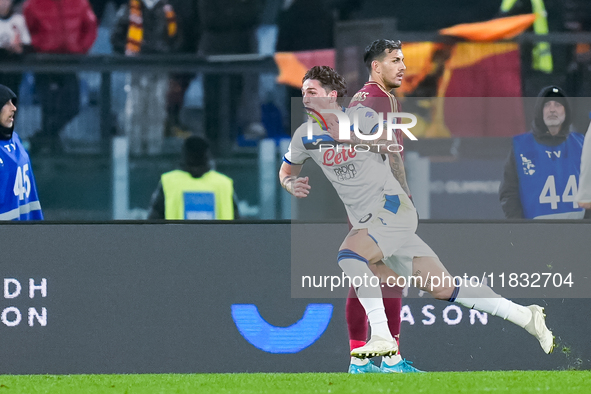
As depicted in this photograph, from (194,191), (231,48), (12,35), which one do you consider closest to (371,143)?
(194,191)

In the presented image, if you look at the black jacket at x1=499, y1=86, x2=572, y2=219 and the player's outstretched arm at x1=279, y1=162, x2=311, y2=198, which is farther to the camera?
the black jacket at x1=499, y1=86, x2=572, y2=219

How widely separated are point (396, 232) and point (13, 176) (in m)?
2.23

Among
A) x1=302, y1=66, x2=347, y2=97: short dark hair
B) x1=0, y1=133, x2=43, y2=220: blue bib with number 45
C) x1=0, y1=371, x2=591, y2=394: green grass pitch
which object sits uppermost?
x1=302, y1=66, x2=347, y2=97: short dark hair

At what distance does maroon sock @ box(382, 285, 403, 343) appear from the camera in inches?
215

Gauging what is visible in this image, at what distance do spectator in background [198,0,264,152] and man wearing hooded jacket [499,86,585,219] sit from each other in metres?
1.84

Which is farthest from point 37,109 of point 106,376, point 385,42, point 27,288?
point 385,42

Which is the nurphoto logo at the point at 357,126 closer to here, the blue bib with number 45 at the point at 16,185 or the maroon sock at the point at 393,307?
the maroon sock at the point at 393,307

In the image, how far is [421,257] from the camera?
17.9 feet

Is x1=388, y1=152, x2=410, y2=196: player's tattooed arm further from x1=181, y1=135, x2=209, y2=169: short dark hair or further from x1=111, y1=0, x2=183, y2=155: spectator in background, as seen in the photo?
x1=111, y1=0, x2=183, y2=155: spectator in background

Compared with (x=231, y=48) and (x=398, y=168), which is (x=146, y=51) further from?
(x=398, y=168)

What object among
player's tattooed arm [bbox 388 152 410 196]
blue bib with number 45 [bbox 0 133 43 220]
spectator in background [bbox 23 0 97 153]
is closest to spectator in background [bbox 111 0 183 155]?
spectator in background [bbox 23 0 97 153]

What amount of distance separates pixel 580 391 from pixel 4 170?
11.0 ft

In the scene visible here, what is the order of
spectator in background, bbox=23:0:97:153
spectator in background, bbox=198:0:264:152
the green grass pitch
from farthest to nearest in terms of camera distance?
spectator in background, bbox=198:0:264:152
spectator in background, bbox=23:0:97:153
the green grass pitch

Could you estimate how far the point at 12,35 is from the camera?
725cm
